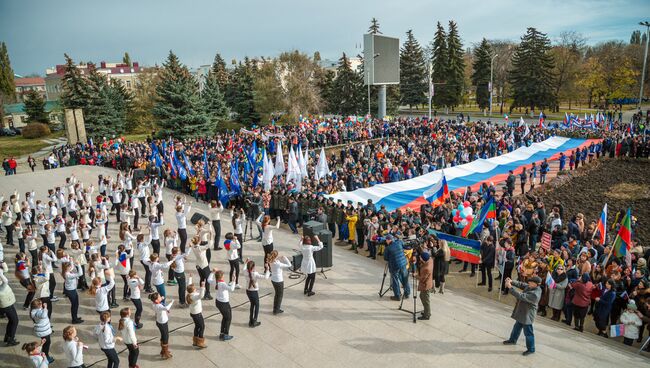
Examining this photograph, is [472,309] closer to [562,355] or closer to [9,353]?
[562,355]

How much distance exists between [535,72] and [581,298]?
52121mm

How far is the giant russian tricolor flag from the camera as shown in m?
16.9

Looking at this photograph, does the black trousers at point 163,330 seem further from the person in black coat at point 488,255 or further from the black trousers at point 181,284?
the person in black coat at point 488,255

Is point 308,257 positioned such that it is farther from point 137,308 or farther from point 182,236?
point 182,236

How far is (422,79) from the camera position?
62281 millimetres

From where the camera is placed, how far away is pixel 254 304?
890cm

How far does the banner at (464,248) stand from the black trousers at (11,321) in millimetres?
10317

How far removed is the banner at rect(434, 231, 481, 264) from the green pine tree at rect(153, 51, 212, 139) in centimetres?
3013

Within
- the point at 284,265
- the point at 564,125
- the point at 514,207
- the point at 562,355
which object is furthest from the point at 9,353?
the point at 564,125

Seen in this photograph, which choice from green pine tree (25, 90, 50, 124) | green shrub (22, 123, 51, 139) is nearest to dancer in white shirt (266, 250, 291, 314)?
green shrub (22, 123, 51, 139)

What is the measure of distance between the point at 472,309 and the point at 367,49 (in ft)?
119

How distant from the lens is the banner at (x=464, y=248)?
38.3 ft

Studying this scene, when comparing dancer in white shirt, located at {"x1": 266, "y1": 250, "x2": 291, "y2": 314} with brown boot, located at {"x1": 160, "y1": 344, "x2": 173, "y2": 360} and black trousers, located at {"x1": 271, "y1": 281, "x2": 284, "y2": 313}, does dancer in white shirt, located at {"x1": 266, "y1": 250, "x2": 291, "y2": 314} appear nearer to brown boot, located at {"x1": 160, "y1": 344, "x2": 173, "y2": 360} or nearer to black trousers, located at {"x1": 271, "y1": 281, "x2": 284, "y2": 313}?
black trousers, located at {"x1": 271, "y1": 281, "x2": 284, "y2": 313}

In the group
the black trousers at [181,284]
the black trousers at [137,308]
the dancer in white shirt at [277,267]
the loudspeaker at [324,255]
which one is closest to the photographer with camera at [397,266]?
the loudspeaker at [324,255]
